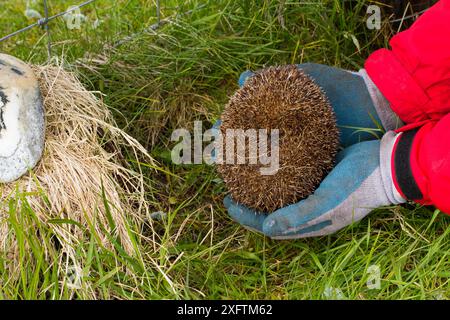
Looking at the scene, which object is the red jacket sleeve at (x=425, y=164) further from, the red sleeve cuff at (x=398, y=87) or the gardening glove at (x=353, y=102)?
the gardening glove at (x=353, y=102)

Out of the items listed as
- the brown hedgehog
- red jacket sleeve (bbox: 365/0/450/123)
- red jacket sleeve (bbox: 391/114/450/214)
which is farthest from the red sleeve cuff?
the brown hedgehog

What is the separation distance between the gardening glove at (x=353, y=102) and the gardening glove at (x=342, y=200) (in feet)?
1.04

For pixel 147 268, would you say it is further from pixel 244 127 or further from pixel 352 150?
pixel 352 150

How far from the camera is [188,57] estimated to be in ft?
10.9

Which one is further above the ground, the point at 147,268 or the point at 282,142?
the point at 282,142

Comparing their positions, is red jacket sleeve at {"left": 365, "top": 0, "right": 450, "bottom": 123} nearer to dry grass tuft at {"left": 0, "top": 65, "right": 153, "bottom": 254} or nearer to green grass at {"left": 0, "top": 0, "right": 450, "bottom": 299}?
green grass at {"left": 0, "top": 0, "right": 450, "bottom": 299}

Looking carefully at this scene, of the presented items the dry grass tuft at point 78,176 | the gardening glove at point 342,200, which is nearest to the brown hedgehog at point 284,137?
the gardening glove at point 342,200

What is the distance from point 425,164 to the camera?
2441 millimetres

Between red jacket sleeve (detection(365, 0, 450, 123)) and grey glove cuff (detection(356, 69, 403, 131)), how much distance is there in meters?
0.08

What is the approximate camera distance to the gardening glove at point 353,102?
2.94 metres

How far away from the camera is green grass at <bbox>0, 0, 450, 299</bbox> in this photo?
8.14 ft
